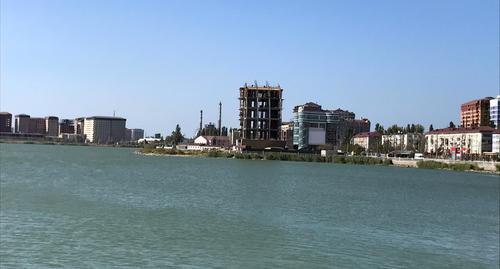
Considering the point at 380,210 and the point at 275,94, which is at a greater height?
the point at 275,94

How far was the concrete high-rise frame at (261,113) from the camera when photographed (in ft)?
491

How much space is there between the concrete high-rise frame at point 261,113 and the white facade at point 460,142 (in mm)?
50833

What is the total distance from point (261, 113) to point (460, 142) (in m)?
57.4

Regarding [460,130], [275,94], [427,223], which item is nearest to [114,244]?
[427,223]

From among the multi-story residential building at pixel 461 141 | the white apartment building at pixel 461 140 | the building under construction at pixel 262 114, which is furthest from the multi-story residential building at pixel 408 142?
the building under construction at pixel 262 114

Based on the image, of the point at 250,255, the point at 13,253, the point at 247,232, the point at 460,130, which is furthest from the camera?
the point at 460,130

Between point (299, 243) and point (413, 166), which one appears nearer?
point (299, 243)

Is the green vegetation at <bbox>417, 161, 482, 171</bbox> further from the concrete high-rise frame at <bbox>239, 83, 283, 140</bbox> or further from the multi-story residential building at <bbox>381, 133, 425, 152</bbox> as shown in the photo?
the multi-story residential building at <bbox>381, 133, 425, 152</bbox>

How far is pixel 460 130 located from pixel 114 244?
161128mm

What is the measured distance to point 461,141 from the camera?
164 metres

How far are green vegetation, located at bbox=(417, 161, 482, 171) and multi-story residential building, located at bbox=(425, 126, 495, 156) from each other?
88.9 ft

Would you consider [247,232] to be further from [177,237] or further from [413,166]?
[413,166]

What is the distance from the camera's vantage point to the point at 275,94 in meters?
151

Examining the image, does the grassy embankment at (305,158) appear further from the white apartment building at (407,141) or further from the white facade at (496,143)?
the white apartment building at (407,141)
